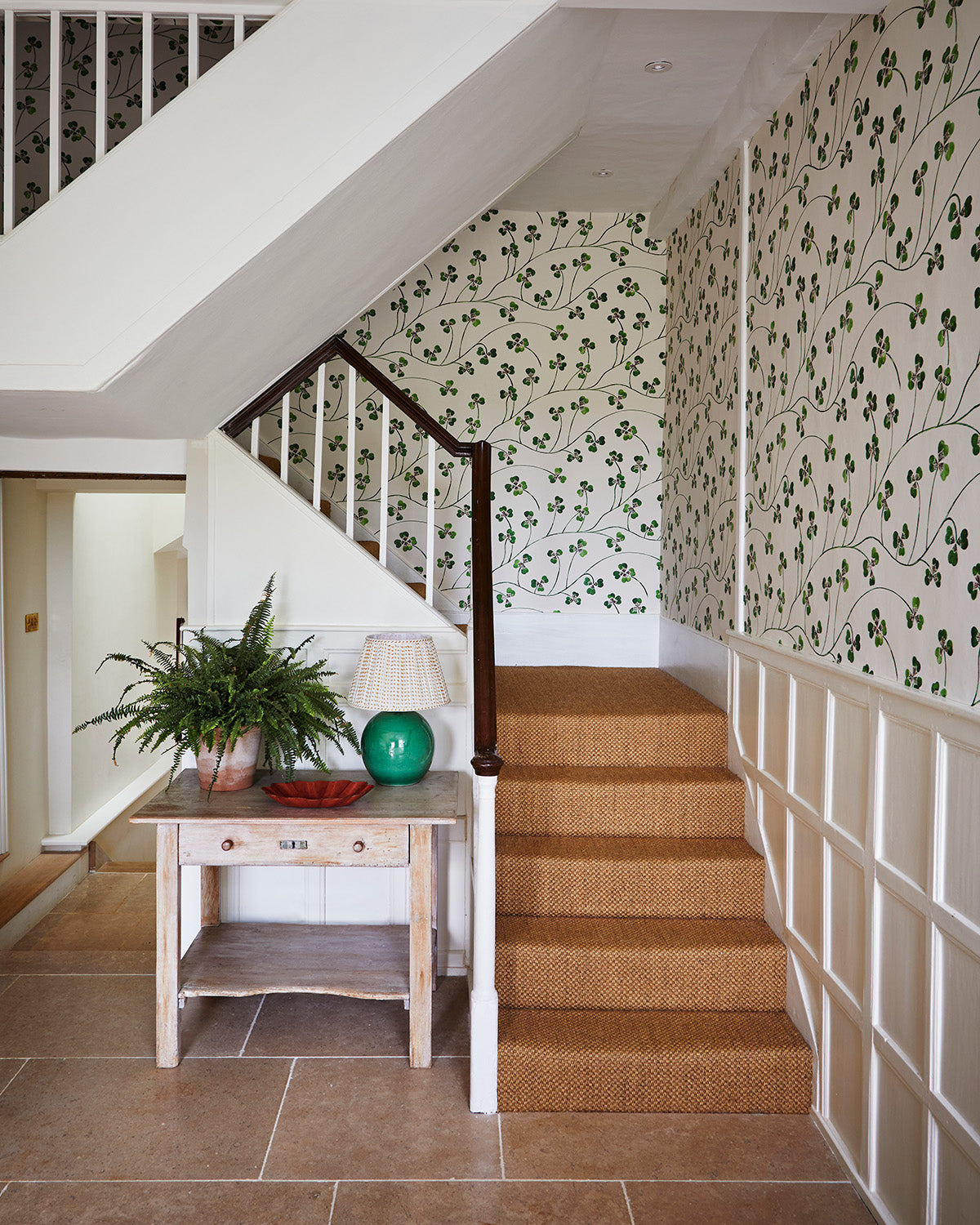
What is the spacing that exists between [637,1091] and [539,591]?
255 cm

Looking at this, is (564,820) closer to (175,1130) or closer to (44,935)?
(175,1130)

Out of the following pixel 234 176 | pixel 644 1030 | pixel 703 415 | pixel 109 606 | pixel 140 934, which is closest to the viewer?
pixel 234 176

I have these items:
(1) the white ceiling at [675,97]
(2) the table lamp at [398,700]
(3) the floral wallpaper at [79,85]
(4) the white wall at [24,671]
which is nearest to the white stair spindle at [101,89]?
(1) the white ceiling at [675,97]

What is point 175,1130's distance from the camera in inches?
98.8

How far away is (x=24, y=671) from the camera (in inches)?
185

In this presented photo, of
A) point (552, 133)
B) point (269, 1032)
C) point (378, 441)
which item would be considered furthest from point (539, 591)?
point (269, 1032)

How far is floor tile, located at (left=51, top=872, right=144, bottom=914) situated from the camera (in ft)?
13.7

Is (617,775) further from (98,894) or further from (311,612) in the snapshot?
(98,894)

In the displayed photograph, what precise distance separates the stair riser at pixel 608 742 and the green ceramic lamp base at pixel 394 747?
1.58ft

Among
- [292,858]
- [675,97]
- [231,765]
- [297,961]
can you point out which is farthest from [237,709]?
[675,97]

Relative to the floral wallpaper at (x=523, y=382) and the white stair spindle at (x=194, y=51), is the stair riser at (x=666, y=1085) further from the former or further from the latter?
the white stair spindle at (x=194, y=51)

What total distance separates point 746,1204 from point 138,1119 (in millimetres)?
1494

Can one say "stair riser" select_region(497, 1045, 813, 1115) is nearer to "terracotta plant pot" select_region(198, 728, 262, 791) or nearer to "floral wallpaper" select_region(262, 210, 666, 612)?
"terracotta plant pot" select_region(198, 728, 262, 791)

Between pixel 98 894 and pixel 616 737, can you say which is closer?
pixel 616 737
